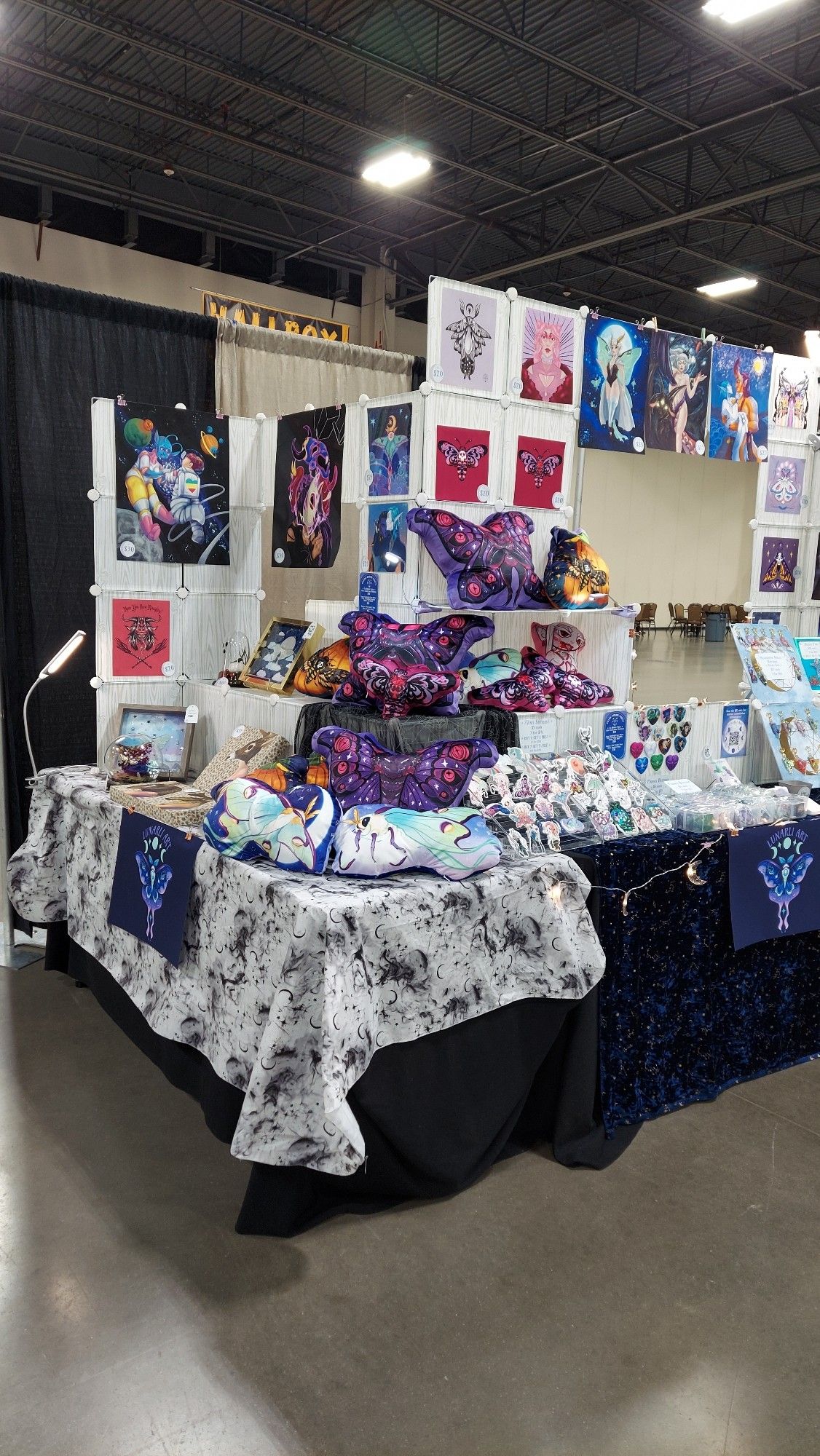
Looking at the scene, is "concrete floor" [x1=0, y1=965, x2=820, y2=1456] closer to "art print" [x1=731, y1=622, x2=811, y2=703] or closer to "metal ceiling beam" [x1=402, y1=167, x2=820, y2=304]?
"art print" [x1=731, y1=622, x2=811, y2=703]

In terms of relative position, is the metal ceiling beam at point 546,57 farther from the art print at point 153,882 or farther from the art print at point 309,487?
the art print at point 153,882

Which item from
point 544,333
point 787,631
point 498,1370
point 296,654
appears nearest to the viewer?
point 498,1370

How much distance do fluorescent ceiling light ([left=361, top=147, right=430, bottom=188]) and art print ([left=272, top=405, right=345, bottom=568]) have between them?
4474 millimetres

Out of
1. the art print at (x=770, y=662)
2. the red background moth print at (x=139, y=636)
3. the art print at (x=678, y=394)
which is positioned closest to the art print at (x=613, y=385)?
the art print at (x=678, y=394)

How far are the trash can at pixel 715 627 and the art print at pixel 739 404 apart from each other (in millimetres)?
11279

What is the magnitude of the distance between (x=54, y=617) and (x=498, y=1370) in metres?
3.24

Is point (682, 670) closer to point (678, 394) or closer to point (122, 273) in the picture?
point (122, 273)

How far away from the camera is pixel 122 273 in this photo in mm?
9867

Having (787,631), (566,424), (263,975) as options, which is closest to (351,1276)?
(263,975)

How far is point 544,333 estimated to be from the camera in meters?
2.91

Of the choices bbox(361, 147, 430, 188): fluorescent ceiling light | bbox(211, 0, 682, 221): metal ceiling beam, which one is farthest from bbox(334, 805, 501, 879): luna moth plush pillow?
bbox(361, 147, 430, 188): fluorescent ceiling light

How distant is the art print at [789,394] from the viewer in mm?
3461

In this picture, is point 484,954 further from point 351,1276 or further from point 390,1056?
point 351,1276

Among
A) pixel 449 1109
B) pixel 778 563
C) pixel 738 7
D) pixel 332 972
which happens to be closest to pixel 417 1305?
pixel 449 1109
